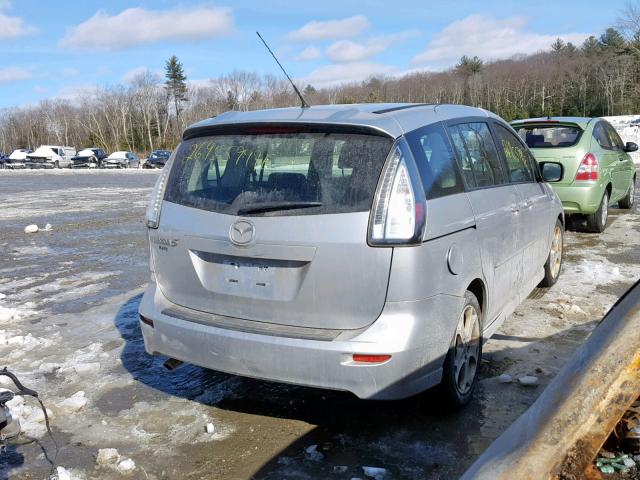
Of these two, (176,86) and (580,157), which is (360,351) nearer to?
(580,157)

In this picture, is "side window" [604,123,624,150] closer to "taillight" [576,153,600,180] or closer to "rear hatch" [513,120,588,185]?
"rear hatch" [513,120,588,185]

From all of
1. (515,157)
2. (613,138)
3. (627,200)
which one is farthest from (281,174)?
(627,200)

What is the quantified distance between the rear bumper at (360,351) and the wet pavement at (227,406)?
415mm

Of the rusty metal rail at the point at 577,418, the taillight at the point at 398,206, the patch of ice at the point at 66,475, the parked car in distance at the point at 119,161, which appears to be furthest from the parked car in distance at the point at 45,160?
the rusty metal rail at the point at 577,418

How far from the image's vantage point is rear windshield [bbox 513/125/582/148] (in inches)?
370

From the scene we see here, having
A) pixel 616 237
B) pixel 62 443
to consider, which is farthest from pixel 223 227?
pixel 616 237

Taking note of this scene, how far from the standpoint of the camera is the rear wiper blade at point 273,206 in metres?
3.33

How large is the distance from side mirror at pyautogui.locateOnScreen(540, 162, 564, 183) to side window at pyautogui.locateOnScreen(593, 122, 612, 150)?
4211 mm

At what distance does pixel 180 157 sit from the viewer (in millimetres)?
3992

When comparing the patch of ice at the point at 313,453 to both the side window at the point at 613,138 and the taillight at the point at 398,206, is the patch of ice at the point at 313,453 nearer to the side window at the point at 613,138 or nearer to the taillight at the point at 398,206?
the taillight at the point at 398,206

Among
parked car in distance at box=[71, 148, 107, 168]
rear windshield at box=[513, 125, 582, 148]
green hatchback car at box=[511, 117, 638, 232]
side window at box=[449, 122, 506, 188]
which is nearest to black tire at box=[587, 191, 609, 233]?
green hatchback car at box=[511, 117, 638, 232]

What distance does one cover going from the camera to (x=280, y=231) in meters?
3.30

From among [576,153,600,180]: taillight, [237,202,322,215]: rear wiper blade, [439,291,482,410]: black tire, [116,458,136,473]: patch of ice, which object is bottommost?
[116,458,136,473]: patch of ice

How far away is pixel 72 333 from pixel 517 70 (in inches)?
3914
